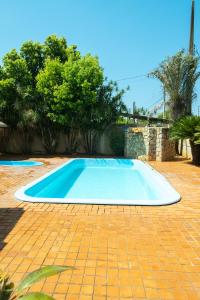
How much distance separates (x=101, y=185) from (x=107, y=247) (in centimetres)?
614

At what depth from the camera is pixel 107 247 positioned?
346 centimetres

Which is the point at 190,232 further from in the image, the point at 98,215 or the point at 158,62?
the point at 158,62

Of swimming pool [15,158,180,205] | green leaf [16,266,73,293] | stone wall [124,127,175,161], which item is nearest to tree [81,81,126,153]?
stone wall [124,127,175,161]

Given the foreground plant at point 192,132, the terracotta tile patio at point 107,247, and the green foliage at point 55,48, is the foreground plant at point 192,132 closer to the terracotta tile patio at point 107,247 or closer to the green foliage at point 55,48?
the terracotta tile patio at point 107,247

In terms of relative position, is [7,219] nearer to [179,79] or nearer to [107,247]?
[107,247]

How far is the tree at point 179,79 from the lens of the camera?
50.0 ft

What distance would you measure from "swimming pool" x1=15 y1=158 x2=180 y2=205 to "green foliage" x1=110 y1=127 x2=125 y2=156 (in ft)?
10.0

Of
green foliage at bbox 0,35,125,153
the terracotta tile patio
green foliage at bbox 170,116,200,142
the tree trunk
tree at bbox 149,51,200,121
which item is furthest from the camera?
tree at bbox 149,51,200,121

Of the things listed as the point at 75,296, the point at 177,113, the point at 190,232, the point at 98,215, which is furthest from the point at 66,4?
the point at 75,296

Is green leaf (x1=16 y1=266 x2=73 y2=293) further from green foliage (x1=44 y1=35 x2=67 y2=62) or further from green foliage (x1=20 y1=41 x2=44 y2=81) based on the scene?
green foliage (x1=44 y1=35 x2=67 y2=62)

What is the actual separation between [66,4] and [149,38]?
6.34 meters

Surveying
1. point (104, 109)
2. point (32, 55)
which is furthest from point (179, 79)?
point (32, 55)

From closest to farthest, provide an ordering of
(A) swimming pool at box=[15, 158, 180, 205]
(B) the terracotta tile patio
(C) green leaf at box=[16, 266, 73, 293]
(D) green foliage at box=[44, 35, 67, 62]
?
1. (C) green leaf at box=[16, 266, 73, 293]
2. (B) the terracotta tile patio
3. (A) swimming pool at box=[15, 158, 180, 205]
4. (D) green foliage at box=[44, 35, 67, 62]

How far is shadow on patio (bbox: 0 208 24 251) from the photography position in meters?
3.82
